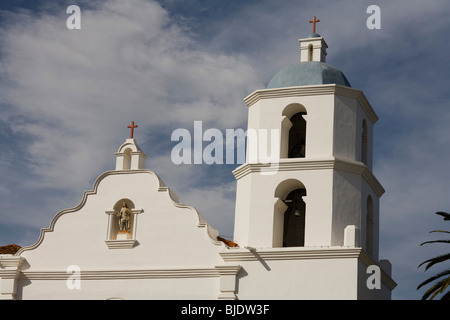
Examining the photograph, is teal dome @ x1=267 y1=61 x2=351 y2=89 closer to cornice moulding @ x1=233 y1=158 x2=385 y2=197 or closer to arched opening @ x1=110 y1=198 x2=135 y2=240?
cornice moulding @ x1=233 y1=158 x2=385 y2=197

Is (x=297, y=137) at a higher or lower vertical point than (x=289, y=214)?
higher

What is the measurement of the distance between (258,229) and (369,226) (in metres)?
3.79

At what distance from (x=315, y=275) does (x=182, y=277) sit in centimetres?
395

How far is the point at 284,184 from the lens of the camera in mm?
29094

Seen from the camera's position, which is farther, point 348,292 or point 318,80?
point 318,80

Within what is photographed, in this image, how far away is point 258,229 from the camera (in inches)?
1125

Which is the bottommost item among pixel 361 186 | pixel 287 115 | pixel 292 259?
pixel 292 259

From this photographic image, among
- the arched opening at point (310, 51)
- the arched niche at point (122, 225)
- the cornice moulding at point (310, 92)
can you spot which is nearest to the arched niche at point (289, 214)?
the cornice moulding at point (310, 92)

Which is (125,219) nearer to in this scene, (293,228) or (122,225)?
(122,225)

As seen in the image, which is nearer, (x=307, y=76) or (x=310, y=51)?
(x=307, y=76)

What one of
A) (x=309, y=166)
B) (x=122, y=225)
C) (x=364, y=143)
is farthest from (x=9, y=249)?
(x=364, y=143)

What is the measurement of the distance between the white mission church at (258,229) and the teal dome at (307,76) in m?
0.04
